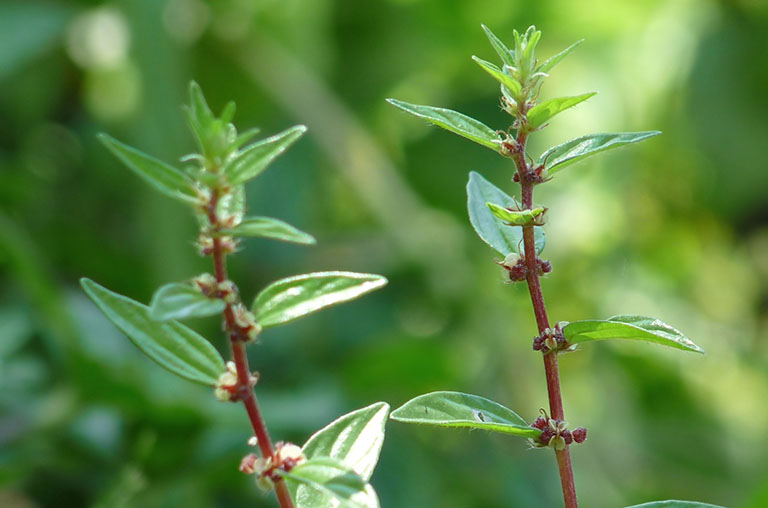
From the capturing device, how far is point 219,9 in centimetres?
67

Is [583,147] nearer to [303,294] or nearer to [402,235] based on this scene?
[303,294]

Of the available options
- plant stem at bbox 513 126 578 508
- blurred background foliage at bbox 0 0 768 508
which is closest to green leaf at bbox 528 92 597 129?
plant stem at bbox 513 126 578 508

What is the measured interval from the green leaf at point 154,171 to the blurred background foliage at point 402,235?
28 centimetres

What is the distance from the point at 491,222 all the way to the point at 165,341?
5 cm

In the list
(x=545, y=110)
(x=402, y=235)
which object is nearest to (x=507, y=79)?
(x=545, y=110)

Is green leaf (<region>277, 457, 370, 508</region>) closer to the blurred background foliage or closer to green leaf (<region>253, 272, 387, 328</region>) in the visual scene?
green leaf (<region>253, 272, 387, 328</region>)

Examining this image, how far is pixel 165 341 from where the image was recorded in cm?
13

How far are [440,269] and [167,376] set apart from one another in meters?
0.23

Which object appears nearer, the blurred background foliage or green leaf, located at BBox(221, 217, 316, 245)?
green leaf, located at BBox(221, 217, 316, 245)

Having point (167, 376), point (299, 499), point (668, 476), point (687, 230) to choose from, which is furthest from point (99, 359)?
point (687, 230)

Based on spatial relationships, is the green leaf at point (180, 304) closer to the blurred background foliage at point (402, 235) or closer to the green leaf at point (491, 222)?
the green leaf at point (491, 222)

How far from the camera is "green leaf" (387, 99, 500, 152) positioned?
121mm

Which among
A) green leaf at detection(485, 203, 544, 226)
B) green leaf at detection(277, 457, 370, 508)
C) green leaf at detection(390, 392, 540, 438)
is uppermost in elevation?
green leaf at detection(485, 203, 544, 226)

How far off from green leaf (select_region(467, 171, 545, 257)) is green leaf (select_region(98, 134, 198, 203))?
0.04 metres
